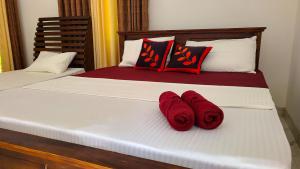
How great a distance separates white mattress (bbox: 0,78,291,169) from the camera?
0.72 metres

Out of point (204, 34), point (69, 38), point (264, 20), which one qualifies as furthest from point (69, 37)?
point (264, 20)

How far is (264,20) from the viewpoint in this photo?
8.31 ft

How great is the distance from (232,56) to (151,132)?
1552mm

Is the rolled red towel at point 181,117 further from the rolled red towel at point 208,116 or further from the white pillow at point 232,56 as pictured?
the white pillow at point 232,56

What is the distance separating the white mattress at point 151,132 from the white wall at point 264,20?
69.9 inches

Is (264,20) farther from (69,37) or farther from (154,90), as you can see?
(69,37)

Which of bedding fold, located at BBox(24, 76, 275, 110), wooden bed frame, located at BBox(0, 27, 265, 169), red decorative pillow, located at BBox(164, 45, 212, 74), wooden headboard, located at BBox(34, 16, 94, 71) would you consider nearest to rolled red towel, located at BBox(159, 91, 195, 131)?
wooden bed frame, located at BBox(0, 27, 265, 169)

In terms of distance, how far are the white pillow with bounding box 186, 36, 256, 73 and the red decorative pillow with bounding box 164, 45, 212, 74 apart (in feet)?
0.33

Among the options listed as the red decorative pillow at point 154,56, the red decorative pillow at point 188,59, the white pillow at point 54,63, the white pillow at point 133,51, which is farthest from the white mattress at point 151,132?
the white pillow at point 54,63

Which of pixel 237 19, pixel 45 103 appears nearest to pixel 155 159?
pixel 45 103

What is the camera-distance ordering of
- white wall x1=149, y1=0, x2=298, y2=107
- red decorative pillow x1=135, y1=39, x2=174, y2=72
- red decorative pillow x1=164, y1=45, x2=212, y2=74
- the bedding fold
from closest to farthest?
1. the bedding fold
2. red decorative pillow x1=164, y1=45, x2=212, y2=74
3. red decorative pillow x1=135, y1=39, x2=174, y2=72
4. white wall x1=149, y1=0, x2=298, y2=107

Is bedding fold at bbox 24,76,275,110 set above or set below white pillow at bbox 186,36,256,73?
below

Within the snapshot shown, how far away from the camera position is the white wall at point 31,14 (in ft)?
11.6

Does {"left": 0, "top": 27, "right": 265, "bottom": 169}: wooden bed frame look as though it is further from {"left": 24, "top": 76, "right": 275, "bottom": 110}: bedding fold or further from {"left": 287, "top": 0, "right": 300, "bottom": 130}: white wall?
{"left": 287, "top": 0, "right": 300, "bottom": 130}: white wall
